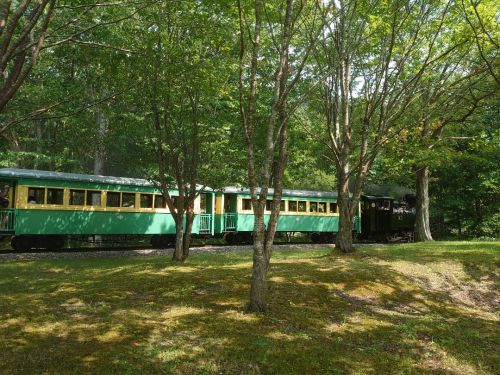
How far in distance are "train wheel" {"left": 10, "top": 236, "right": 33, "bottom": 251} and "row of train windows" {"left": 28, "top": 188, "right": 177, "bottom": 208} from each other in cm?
157

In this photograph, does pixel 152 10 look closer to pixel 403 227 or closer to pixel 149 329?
pixel 149 329

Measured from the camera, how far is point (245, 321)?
661 cm

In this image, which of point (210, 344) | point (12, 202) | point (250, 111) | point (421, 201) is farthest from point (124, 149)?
point (210, 344)

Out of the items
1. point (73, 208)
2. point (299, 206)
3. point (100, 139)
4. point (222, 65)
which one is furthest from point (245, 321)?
point (100, 139)

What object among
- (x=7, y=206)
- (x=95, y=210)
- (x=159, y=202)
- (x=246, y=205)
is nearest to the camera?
(x=7, y=206)

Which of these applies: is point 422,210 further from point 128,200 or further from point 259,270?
point 259,270

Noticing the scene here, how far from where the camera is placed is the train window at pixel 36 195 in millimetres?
15586

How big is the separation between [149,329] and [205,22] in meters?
6.45

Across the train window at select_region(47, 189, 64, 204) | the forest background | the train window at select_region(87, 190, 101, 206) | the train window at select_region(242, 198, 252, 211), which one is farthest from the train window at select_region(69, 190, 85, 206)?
the train window at select_region(242, 198, 252, 211)

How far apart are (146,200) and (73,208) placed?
3.13 metres

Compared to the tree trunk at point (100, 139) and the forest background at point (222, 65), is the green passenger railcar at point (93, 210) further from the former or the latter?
the tree trunk at point (100, 139)

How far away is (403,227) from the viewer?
89.9ft

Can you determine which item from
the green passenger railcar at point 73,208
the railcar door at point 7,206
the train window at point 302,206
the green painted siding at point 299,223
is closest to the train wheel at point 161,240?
the green passenger railcar at point 73,208

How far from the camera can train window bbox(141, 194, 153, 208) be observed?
1852 centimetres
